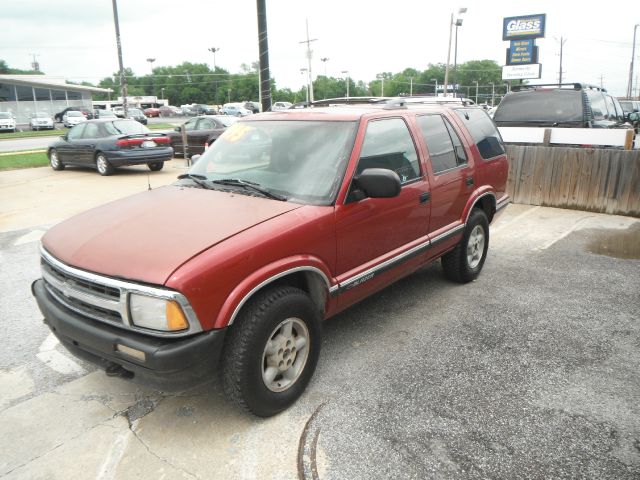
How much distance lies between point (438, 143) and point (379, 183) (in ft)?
5.04

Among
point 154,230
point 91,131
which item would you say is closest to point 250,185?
point 154,230

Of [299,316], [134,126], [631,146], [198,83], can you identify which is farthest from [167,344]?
[198,83]

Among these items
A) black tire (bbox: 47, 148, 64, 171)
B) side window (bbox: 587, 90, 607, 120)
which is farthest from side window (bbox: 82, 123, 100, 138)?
side window (bbox: 587, 90, 607, 120)

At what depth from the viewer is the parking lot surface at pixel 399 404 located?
269 cm

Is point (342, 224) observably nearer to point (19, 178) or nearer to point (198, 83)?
point (19, 178)

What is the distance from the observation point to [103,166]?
13.4m

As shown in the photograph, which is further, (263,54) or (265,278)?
(263,54)

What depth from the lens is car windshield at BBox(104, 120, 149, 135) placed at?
44.3ft

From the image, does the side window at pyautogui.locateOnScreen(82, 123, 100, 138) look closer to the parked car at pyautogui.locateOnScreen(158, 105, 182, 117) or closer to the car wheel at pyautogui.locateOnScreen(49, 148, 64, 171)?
the car wheel at pyautogui.locateOnScreen(49, 148, 64, 171)

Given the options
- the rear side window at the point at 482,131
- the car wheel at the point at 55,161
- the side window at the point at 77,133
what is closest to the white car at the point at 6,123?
the car wheel at the point at 55,161

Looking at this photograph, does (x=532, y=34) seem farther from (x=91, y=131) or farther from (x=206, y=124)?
(x=91, y=131)

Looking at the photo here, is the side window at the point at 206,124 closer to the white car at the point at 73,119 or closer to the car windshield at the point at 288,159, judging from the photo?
the car windshield at the point at 288,159

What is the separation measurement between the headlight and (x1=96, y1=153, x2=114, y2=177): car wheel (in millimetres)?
11841

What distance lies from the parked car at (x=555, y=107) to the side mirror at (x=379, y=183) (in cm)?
779
